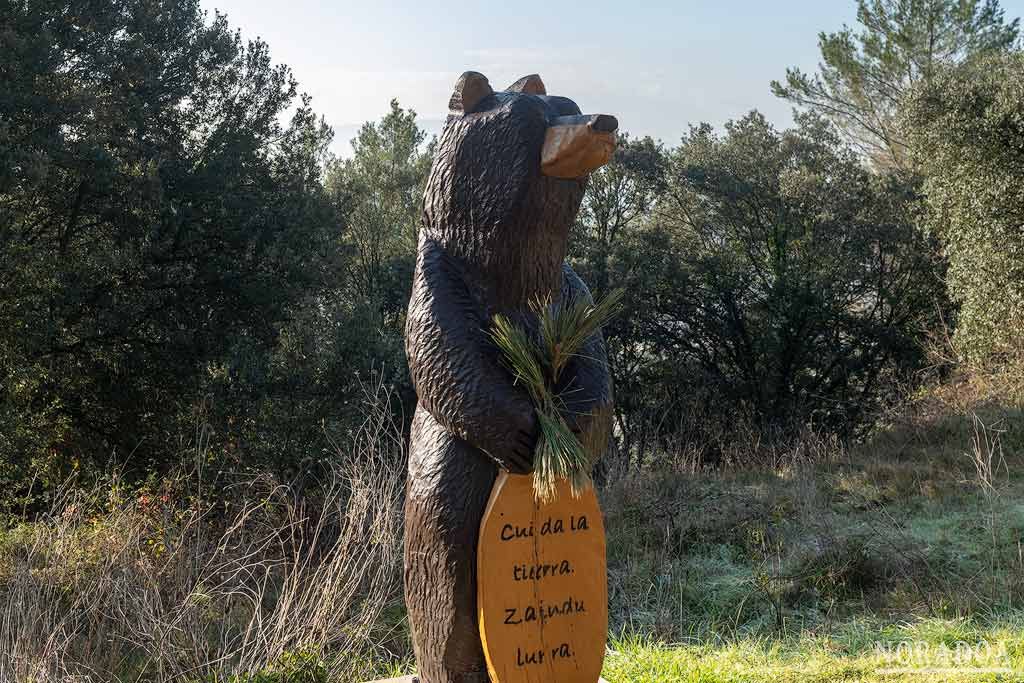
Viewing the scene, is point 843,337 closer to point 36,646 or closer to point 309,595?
point 309,595

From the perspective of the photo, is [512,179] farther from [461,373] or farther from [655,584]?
[655,584]

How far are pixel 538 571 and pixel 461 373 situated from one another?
23.1 inches

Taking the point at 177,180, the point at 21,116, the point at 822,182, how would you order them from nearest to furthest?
the point at 21,116
the point at 177,180
the point at 822,182

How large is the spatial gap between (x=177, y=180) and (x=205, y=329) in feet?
5.32

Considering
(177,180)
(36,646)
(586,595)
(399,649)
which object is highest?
(177,180)

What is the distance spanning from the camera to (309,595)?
4.73 m

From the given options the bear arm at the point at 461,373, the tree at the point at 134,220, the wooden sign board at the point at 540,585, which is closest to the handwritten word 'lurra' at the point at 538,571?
the wooden sign board at the point at 540,585

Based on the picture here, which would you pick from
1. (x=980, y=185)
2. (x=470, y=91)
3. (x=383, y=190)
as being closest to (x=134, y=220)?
(x=383, y=190)

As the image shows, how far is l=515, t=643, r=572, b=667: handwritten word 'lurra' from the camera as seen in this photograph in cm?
250

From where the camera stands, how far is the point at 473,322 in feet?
8.43

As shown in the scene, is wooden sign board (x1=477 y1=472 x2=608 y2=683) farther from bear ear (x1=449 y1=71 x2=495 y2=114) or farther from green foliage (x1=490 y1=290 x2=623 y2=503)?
bear ear (x1=449 y1=71 x2=495 y2=114)

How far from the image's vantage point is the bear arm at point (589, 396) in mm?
2568

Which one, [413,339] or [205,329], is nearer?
[413,339]

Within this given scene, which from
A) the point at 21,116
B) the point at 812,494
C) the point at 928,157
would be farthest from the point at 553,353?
the point at 928,157
